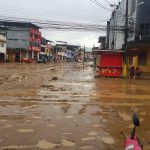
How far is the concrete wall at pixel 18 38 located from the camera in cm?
9006

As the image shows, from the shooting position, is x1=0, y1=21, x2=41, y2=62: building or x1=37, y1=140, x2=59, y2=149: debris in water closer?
x1=37, y1=140, x2=59, y2=149: debris in water

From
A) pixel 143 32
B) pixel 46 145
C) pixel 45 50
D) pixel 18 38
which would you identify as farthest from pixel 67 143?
pixel 45 50

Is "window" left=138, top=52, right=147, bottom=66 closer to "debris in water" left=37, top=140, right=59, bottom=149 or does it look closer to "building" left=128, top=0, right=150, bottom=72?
"building" left=128, top=0, right=150, bottom=72

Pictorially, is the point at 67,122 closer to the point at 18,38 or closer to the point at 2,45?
the point at 2,45

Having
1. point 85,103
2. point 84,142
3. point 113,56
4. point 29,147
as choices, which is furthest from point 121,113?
point 113,56

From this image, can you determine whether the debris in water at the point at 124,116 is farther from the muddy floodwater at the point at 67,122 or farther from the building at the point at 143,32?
the building at the point at 143,32

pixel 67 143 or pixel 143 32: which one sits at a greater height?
pixel 143 32

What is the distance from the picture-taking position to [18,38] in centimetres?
9112

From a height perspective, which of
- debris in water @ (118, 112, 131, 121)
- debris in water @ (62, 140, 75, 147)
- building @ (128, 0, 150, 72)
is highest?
building @ (128, 0, 150, 72)

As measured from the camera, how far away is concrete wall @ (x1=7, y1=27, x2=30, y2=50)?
90.1 meters

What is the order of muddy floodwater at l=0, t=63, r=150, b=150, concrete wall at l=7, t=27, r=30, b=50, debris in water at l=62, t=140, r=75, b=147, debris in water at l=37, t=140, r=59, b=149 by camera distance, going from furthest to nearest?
concrete wall at l=7, t=27, r=30, b=50 < muddy floodwater at l=0, t=63, r=150, b=150 < debris in water at l=62, t=140, r=75, b=147 < debris in water at l=37, t=140, r=59, b=149

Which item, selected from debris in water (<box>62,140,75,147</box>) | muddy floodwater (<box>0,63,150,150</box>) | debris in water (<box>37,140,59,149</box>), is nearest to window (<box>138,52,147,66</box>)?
muddy floodwater (<box>0,63,150,150</box>)

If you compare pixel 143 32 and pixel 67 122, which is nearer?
pixel 67 122

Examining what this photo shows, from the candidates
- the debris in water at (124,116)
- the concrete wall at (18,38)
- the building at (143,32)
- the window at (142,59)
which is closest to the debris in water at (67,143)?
the debris in water at (124,116)
